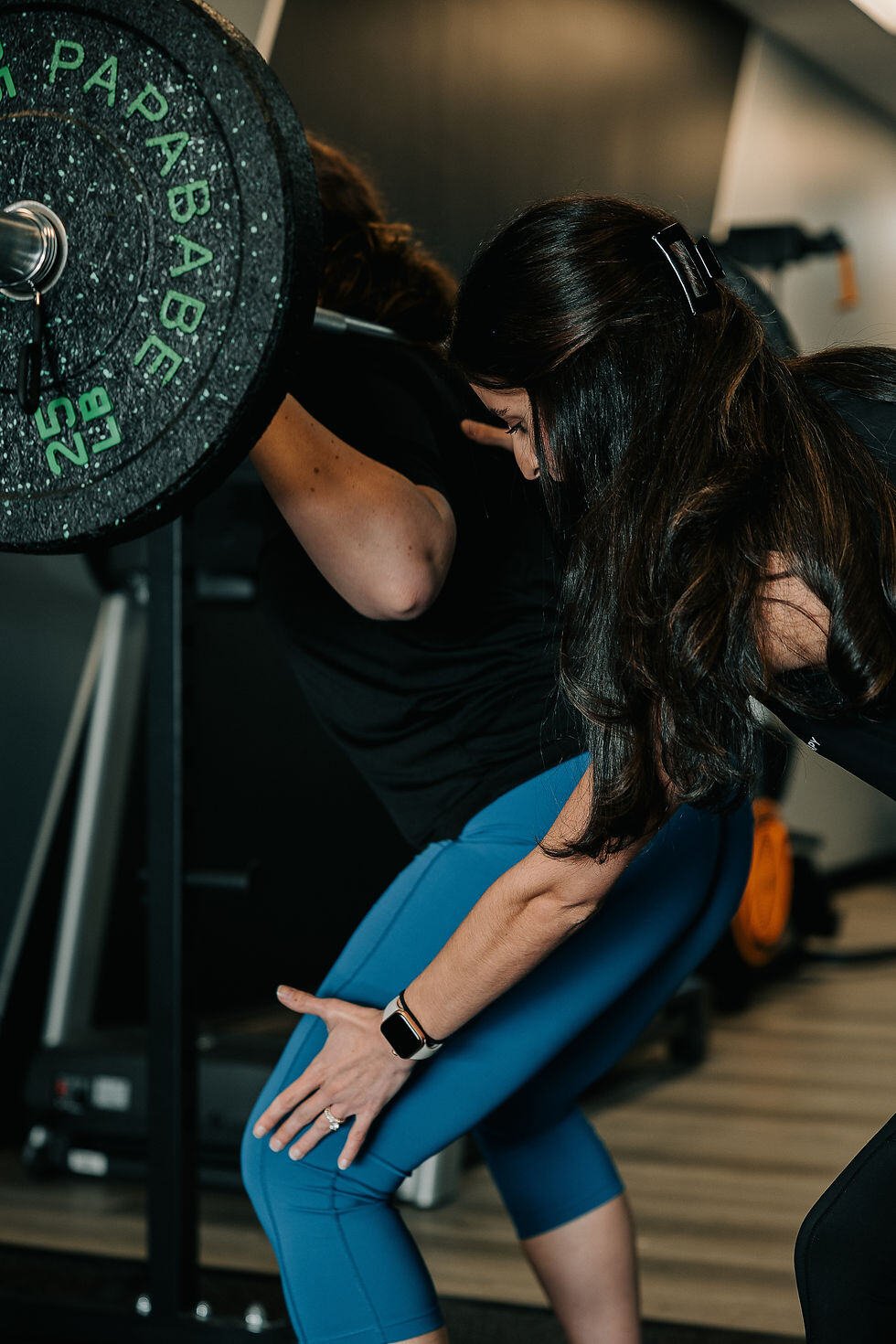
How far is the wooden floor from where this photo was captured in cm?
192

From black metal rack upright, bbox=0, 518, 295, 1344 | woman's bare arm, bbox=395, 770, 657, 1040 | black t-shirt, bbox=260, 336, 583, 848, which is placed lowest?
black metal rack upright, bbox=0, 518, 295, 1344

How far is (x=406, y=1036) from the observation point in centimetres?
107

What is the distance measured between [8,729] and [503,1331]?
1352mm

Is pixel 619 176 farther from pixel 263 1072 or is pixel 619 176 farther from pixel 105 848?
pixel 263 1072

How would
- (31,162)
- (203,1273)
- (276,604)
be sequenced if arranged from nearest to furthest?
(31,162), (276,604), (203,1273)

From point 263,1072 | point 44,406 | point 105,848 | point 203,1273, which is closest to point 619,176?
point 105,848

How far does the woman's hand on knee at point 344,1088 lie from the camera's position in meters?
1.08

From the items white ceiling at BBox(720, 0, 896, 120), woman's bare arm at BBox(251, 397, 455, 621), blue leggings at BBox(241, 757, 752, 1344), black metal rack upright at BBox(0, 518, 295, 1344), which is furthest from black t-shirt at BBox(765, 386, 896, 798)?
white ceiling at BBox(720, 0, 896, 120)

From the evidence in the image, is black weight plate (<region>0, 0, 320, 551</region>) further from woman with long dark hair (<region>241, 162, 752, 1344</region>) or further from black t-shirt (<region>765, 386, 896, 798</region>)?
black t-shirt (<region>765, 386, 896, 798</region>)

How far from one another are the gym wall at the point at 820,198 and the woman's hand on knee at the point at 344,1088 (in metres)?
3.72

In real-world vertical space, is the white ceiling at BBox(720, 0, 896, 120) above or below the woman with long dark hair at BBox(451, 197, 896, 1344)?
above

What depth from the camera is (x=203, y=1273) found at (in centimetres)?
195

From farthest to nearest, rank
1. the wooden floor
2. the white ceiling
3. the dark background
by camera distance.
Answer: the white ceiling < the dark background < the wooden floor

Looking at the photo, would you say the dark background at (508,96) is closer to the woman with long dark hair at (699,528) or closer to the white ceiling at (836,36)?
the white ceiling at (836,36)
